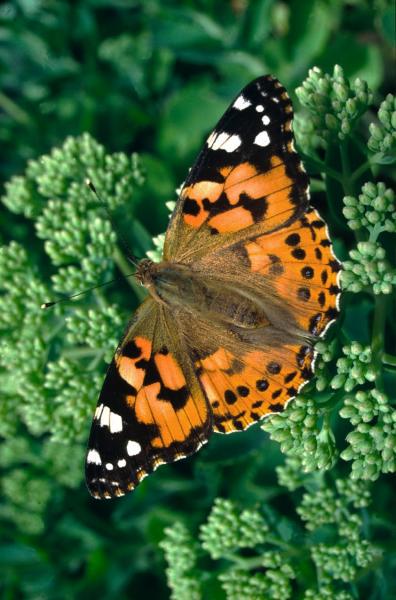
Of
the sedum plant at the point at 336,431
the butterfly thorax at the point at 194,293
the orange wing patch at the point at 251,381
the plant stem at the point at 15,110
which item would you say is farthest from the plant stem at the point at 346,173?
the plant stem at the point at 15,110

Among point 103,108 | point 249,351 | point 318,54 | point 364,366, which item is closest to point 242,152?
point 249,351

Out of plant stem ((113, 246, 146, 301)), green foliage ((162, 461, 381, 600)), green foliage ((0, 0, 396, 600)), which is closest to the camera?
green foliage ((0, 0, 396, 600))

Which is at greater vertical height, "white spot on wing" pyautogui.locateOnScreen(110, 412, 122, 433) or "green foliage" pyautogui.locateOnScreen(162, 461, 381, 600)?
"white spot on wing" pyautogui.locateOnScreen(110, 412, 122, 433)

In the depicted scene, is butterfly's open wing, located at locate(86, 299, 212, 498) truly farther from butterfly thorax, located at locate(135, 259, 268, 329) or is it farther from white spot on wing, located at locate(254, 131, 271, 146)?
white spot on wing, located at locate(254, 131, 271, 146)

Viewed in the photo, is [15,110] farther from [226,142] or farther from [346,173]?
[346,173]

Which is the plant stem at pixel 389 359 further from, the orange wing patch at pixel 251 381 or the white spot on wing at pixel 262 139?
the white spot on wing at pixel 262 139

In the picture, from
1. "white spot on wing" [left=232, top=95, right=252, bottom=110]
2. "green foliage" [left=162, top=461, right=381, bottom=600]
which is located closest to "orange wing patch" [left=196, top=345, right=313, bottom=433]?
"green foliage" [left=162, top=461, right=381, bottom=600]

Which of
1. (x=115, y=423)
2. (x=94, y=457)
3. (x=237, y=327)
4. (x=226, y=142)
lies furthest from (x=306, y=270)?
(x=94, y=457)
